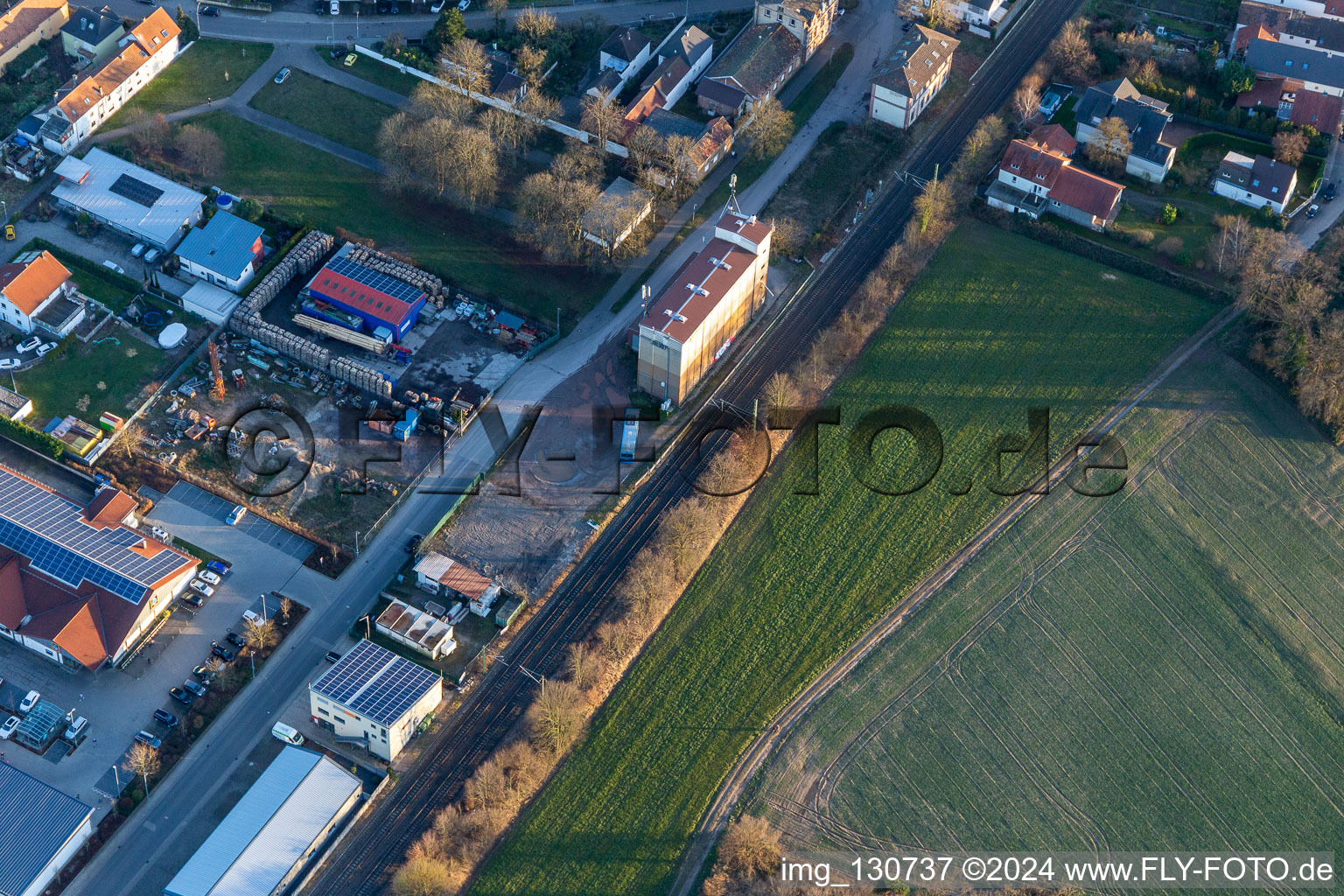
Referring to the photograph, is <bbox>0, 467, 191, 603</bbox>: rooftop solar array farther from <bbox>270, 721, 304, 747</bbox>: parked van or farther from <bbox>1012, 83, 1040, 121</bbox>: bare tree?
<bbox>1012, 83, 1040, 121</bbox>: bare tree

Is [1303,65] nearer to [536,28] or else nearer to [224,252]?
[536,28]

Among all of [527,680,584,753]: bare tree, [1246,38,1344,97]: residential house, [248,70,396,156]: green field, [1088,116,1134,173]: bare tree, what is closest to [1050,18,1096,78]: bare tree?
[1088,116,1134,173]: bare tree

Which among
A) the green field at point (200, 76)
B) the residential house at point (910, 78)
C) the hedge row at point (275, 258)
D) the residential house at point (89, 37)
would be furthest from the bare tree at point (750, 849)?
the residential house at point (89, 37)

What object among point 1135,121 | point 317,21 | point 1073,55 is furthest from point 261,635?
point 1073,55

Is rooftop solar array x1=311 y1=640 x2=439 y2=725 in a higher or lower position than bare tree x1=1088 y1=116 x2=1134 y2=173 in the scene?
lower

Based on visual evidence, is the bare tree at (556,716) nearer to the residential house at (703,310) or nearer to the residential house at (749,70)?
the residential house at (703,310)

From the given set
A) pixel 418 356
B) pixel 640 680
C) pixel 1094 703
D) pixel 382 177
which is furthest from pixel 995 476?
pixel 382 177
